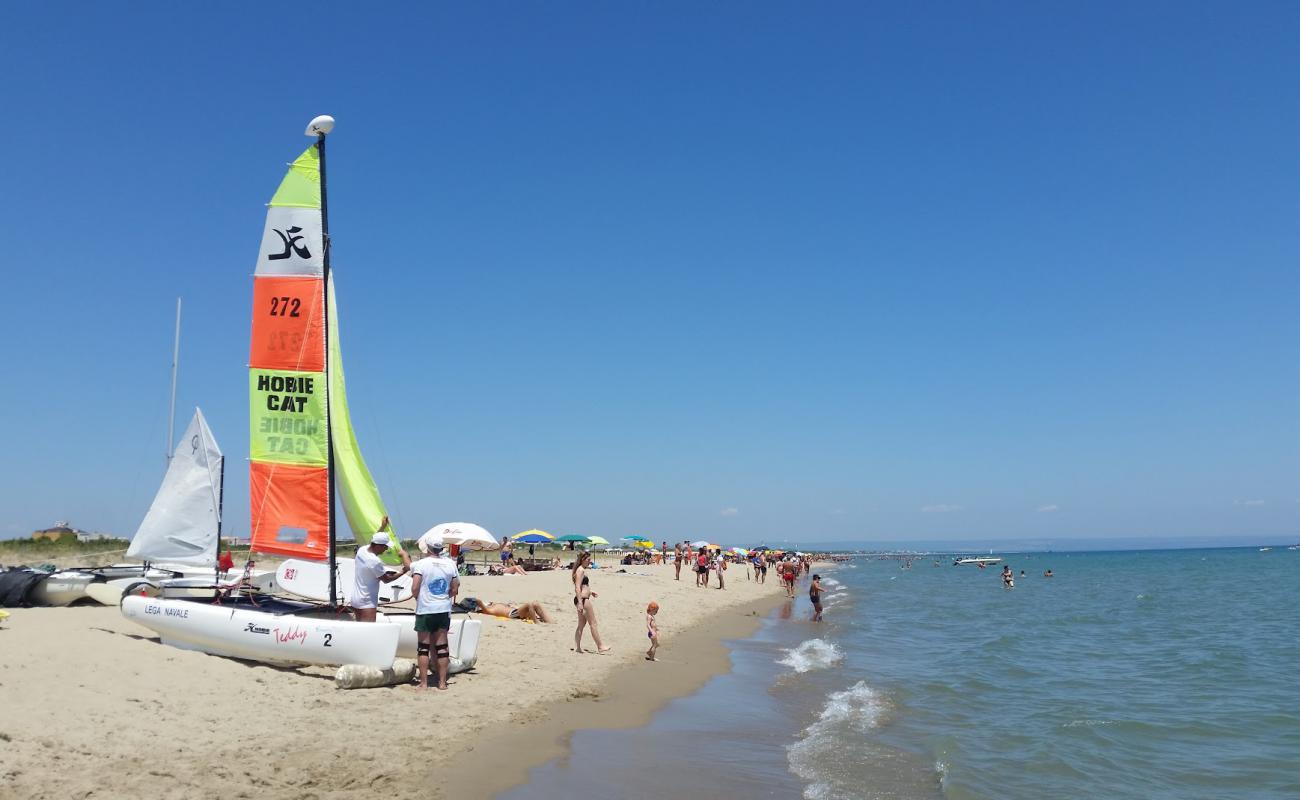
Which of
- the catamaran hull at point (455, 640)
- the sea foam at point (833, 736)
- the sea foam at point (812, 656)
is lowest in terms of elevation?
the sea foam at point (812, 656)

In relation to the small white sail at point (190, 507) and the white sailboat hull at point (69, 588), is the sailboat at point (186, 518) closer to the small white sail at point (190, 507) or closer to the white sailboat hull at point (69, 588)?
the small white sail at point (190, 507)

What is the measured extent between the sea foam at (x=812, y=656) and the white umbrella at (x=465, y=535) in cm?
1086

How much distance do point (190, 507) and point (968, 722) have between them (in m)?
14.0

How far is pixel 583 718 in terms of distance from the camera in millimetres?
9266

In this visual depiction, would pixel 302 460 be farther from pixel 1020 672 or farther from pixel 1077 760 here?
pixel 1020 672

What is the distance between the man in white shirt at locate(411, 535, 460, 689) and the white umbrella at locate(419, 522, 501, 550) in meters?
16.3

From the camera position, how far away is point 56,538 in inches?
1499

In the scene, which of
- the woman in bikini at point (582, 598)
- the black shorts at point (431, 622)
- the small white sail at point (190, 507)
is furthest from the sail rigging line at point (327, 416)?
the small white sail at point (190, 507)

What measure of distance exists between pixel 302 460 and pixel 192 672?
10.2 feet

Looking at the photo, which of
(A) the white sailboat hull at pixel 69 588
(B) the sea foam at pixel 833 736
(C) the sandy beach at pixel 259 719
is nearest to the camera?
(C) the sandy beach at pixel 259 719

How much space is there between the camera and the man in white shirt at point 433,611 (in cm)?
919

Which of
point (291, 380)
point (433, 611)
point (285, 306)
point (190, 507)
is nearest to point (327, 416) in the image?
point (291, 380)

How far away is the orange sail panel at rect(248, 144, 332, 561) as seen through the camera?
1102 centimetres

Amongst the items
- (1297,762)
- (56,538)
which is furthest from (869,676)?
(56,538)
